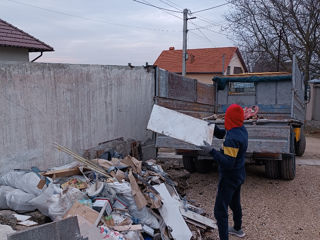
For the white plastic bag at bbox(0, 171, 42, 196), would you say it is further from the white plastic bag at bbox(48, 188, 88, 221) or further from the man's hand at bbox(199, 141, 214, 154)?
the man's hand at bbox(199, 141, 214, 154)

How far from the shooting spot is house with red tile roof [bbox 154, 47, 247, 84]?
27859 millimetres

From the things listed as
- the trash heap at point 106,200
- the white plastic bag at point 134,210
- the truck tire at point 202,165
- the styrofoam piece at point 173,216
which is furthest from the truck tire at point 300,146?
the white plastic bag at point 134,210

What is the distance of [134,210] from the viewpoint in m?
3.83

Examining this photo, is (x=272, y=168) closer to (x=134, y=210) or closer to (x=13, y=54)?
(x=134, y=210)

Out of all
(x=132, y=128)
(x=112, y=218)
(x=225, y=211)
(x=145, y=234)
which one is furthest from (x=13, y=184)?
(x=132, y=128)

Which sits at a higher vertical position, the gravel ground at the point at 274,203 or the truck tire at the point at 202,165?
the truck tire at the point at 202,165

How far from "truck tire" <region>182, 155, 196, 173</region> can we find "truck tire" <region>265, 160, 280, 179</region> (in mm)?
1517

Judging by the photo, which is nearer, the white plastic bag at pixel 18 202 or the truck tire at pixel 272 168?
the white plastic bag at pixel 18 202

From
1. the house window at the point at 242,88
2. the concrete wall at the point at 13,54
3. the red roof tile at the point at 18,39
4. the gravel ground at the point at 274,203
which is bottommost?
the gravel ground at the point at 274,203

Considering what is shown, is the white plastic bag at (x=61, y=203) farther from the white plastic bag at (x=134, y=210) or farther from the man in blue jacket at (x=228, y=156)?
the man in blue jacket at (x=228, y=156)

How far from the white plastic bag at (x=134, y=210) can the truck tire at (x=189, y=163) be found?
2.84m

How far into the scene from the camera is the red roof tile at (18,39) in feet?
39.6

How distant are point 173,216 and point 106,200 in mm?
946

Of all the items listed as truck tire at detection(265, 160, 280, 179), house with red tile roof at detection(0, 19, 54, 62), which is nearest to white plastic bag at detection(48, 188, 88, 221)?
truck tire at detection(265, 160, 280, 179)
